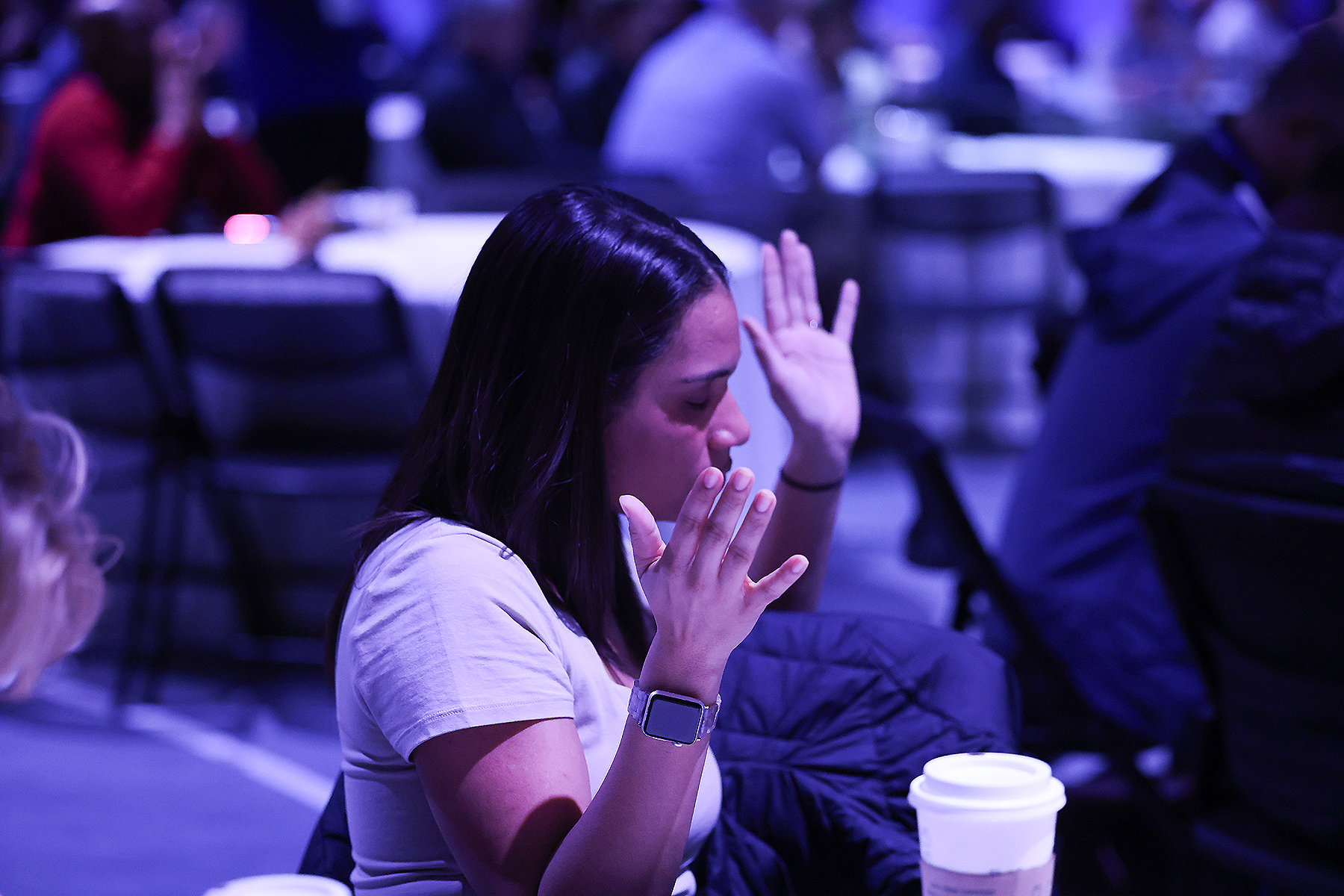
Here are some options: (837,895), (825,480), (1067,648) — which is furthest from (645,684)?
(1067,648)

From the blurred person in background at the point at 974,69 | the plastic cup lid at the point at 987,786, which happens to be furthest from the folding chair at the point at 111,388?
the blurred person in background at the point at 974,69

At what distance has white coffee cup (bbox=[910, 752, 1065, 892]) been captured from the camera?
920 mm

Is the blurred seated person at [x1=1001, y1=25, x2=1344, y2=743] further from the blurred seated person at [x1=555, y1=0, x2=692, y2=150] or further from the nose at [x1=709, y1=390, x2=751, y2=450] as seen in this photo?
the blurred seated person at [x1=555, y1=0, x2=692, y2=150]

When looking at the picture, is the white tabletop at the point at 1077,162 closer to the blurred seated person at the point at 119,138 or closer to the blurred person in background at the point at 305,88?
the blurred person in background at the point at 305,88

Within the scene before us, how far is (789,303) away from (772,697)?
486mm

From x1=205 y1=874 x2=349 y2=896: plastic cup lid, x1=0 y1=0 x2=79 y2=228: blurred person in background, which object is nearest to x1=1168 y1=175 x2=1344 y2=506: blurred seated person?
x1=205 y1=874 x2=349 y2=896: plastic cup lid

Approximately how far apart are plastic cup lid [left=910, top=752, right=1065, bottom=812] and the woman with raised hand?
0.17 metres

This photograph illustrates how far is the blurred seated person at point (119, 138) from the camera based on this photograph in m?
4.04

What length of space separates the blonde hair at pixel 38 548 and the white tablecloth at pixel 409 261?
163 cm

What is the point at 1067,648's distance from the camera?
239cm

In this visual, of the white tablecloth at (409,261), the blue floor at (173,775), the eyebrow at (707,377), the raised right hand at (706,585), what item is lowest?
the blue floor at (173,775)

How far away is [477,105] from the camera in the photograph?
6.23m

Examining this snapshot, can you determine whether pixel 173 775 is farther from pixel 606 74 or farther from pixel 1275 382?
pixel 606 74

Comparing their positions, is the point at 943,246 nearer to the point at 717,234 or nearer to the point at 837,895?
the point at 717,234
